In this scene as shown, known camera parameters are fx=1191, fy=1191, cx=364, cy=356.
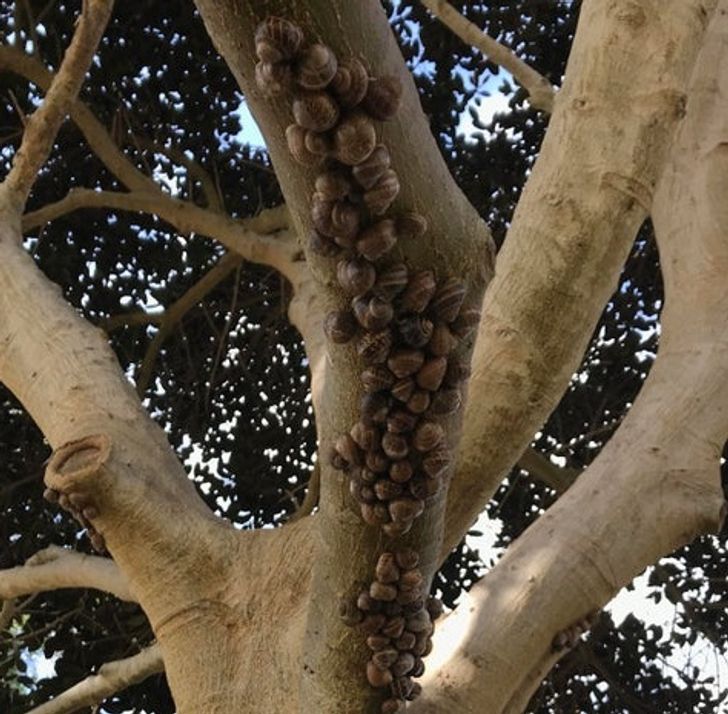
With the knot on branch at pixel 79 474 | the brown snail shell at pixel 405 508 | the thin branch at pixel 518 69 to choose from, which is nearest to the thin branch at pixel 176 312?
the thin branch at pixel 518 69

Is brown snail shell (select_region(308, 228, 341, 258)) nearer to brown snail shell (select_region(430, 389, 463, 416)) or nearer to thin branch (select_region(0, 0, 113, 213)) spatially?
brown snail shell (select_region(430, 389, 463, 416))

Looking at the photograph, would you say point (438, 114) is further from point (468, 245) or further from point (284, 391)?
point (468, 245)

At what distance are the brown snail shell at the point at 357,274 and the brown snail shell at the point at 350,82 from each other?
185 mm

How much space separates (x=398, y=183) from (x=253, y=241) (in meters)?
3.08

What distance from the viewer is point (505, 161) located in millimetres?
5246

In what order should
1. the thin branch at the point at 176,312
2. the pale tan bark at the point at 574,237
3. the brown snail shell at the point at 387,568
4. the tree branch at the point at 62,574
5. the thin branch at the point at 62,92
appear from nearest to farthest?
the brown snail shell at the point at 387,568 < the pale tan bark at the point at 574,237 < the thin branch at the point at 62,92 < the tree branch at the point at 62,574 < the thin branch at the point at 176,312

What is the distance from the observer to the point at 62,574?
3494 millimetres

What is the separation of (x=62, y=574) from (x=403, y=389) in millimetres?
2358

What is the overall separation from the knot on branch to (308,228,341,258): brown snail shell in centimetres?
116

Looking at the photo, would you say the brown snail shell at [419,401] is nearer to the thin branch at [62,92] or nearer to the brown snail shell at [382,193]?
the brown snail shell at [382,193]

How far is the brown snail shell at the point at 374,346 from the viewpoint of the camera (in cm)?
135

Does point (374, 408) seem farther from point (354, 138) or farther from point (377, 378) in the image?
point (354, 138)

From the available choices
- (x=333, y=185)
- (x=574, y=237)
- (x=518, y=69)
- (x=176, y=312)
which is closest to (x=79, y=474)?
(x=574, y=237)

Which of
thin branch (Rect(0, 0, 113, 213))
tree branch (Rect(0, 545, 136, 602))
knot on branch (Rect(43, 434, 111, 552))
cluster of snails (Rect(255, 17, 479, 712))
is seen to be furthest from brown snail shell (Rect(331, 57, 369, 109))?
tree branch (Rect(0, 545, 136, 602))
